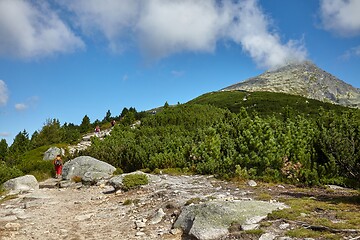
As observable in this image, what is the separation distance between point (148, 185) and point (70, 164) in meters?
8.58

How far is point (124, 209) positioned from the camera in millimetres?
11531

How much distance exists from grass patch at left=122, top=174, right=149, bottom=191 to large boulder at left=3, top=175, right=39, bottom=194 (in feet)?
19.8

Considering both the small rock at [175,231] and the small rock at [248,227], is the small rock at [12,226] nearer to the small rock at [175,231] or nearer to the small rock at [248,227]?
the small rock at [175,231]

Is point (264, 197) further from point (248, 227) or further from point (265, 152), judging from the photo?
point (265, 152)

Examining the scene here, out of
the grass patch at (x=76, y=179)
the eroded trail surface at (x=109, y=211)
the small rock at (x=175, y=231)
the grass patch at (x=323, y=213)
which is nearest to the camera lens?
the grass patch at (x=323, y=213)

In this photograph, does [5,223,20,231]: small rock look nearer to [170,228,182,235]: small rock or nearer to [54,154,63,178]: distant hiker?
[170,228,182,235]: small rock

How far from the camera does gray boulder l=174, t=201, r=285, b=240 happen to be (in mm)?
7762

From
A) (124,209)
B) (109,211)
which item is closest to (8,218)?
(109,211)

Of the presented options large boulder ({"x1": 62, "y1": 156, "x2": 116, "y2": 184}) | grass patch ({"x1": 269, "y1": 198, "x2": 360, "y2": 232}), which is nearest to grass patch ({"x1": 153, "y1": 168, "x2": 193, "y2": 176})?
large boulder ({"x1": 62, "y1": 156, "x2": 116, "y2": 184})

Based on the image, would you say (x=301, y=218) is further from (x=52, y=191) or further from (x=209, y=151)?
(x=52, y=191)

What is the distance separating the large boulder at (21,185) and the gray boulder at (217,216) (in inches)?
454

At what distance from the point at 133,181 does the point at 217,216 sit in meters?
6.69

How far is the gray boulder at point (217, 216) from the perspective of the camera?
7.76m

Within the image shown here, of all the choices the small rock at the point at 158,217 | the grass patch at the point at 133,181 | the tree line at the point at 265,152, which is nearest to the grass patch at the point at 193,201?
the small rock at the point at 158,217
